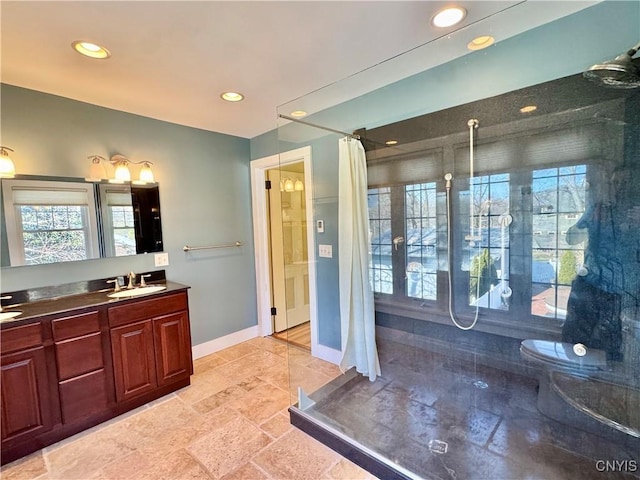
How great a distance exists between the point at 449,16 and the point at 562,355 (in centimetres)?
204

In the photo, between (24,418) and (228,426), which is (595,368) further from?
(24,418)

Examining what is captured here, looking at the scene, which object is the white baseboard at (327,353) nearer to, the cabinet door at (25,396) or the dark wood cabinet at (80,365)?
the dark wood cabinet at (80,365)

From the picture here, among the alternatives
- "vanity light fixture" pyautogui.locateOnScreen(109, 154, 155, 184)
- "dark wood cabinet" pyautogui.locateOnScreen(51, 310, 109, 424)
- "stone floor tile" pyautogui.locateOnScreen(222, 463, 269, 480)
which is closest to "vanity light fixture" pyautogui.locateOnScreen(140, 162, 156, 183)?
"vanity light fixture" pyautogui.locateOnScreen(109, 154, 155, 184)

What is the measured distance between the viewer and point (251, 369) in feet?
9.16

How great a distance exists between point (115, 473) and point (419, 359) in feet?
6.95

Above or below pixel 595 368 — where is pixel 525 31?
above

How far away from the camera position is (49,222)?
85.0 inches

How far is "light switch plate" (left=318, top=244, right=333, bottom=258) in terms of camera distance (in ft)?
9.12

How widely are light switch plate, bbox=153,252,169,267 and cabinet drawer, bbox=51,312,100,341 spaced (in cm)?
81

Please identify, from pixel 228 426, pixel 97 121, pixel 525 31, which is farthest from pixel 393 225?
pixel 97 121

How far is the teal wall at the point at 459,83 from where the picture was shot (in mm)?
1489

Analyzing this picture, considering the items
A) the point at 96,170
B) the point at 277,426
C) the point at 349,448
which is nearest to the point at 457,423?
the point at 349,448

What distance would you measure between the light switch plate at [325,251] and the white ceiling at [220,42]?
1348mm

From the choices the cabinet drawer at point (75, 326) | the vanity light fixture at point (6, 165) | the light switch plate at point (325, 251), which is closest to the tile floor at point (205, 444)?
the cabinet drawer at point (75, 326)
